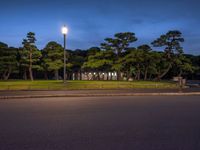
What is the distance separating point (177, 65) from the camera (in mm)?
48094

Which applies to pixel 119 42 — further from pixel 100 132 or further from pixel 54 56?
pixel 100 132

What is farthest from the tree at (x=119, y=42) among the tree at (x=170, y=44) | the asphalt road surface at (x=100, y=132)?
the asphalt road surface at (x=100, y=132)

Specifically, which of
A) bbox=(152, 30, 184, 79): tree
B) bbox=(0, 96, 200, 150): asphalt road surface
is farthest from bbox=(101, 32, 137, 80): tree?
bbox=(0, 96, 200, 150): asphalt road surface

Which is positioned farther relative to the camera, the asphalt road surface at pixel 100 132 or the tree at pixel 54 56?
the tree at pixel 54 56

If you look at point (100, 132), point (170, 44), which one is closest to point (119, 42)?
point (170, 44)

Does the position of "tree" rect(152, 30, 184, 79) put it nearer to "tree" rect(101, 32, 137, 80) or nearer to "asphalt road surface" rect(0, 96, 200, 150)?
"tree" rect(101, 32, 137, 80)

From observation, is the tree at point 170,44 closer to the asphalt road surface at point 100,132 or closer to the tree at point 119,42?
the tree at point 119,42

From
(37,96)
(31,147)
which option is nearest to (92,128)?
(31,147)

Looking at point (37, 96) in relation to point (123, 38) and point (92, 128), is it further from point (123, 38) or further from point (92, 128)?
point (123, 38)

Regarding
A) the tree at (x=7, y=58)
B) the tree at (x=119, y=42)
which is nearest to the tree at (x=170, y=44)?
the tree at (x=119, y=42)

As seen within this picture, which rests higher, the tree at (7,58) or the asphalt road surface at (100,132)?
the tree at (7,58)

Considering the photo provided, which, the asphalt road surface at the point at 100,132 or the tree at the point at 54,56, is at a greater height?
the tree at the point at 54,56

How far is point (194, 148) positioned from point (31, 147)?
3.53 m

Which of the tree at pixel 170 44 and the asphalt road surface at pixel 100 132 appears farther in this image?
the tree at pixel 170 44
